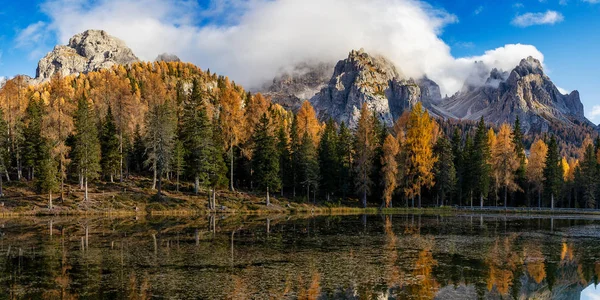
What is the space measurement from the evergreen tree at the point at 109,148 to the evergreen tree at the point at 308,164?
30154 millimetres

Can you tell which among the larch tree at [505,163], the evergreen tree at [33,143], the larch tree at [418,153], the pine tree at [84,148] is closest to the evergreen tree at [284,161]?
the larch tree at [418,153]

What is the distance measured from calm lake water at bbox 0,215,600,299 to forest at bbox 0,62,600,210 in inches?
968

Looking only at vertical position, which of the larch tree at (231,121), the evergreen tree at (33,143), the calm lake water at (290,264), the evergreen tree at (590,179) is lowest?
the calm lake water at (290,264)

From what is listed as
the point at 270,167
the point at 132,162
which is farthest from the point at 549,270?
the point at 132,162

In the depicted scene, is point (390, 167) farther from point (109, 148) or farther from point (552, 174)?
point (109, 148)

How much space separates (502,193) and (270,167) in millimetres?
54419

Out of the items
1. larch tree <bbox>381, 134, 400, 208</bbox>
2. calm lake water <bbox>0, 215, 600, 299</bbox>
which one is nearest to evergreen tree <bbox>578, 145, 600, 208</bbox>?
larch tree <bbox>381, 134, 400, 208</bbox>

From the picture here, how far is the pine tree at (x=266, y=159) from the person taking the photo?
2928 inches

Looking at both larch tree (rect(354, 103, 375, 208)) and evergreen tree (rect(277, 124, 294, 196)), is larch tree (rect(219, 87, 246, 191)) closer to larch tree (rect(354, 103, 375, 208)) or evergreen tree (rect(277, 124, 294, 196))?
evergreen tree (rect(277, 124, 294, 196))

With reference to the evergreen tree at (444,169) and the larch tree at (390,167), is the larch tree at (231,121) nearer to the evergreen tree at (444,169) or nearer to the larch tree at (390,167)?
the larch tree at (390,167)

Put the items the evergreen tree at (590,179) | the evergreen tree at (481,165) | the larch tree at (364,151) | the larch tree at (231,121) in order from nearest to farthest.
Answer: the larch tree at (231,121) → the larch tree at (364,151) → the evergreen tree at (481,165) → the evergreen tree at (590,179)

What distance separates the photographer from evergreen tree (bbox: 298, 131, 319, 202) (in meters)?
80.3

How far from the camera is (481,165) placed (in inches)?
3489

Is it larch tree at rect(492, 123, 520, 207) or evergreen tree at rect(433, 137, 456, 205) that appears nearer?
evergreen tree at rect(433, 137, 456, 205)
